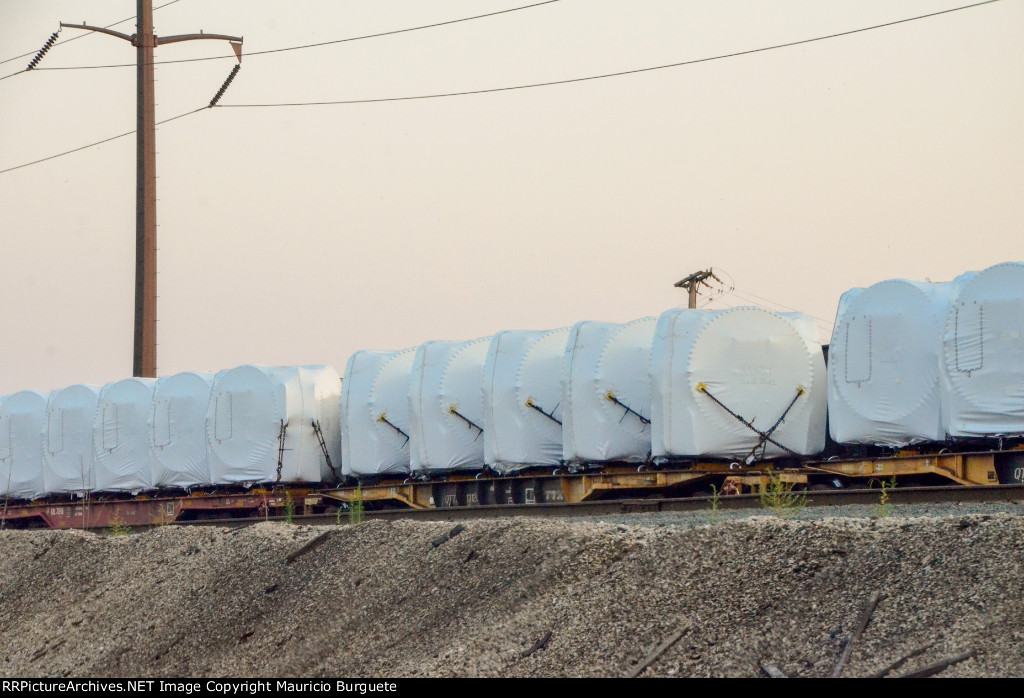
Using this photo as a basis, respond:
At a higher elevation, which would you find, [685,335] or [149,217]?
[149,217]

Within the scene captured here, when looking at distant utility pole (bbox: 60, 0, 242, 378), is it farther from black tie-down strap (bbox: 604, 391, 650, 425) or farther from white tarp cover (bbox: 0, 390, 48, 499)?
black tie-down strap (bbox: 604, 391, 650, 425)

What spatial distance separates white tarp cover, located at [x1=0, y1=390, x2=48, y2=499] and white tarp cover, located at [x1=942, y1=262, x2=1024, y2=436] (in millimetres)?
20833

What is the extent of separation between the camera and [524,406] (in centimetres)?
2150

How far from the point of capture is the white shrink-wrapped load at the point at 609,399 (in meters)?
20.1

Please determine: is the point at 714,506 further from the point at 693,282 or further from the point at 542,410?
the point at 693,282

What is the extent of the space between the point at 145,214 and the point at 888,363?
16.9m

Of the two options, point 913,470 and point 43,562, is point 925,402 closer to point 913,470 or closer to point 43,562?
point 913,470

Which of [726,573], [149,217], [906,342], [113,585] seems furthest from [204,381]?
[726,573]

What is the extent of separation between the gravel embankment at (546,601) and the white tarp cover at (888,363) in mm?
6580

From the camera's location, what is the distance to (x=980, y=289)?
1602 cm

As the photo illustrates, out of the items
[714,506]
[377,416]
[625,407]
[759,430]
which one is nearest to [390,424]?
[377,416]

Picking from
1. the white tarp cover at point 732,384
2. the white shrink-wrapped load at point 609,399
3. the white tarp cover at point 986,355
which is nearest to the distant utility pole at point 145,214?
the white shrink-wrapped load at point 609,399

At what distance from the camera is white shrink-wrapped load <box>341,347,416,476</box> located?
2406cm

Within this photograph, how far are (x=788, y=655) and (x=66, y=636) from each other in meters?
8.21
